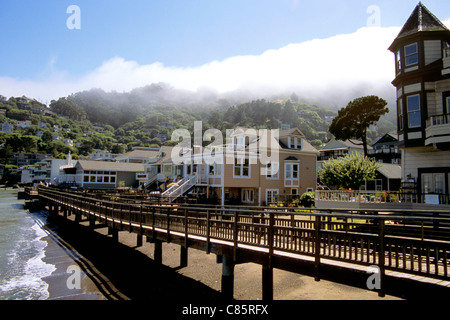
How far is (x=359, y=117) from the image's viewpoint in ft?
170

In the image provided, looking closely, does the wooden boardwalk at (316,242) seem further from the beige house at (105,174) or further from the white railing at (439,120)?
the beige house at (105,174)

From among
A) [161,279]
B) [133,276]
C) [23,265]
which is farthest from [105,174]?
[161,279]

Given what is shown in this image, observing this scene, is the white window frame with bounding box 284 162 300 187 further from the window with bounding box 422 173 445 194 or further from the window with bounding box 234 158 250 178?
the window with bounding box 422 173 445 194

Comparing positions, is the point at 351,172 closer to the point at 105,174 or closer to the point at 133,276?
the point at 133,276

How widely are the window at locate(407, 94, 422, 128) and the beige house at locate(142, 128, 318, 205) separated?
18846 mm

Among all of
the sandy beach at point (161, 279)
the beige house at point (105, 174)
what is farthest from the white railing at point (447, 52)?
the beige house at point (105, 174)

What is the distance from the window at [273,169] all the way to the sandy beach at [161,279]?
792 inches

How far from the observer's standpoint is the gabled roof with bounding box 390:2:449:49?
2081 centimetres

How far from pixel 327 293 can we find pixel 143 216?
929cm

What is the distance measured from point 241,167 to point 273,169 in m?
4.71

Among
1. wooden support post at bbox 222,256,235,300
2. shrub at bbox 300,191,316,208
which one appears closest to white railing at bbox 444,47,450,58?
shrub at bbox 300,191,316,208

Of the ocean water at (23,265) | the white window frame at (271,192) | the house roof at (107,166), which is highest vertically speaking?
the house roof at (107,166)

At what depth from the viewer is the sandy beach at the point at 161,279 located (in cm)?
1280
